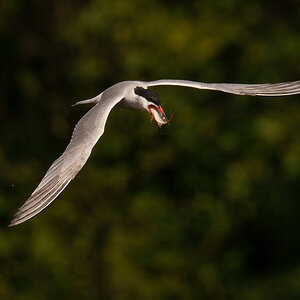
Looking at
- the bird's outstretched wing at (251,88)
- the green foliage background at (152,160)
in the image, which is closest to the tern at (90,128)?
the bird's outstretched wing at (251,88)

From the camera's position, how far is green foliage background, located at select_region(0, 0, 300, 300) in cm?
923

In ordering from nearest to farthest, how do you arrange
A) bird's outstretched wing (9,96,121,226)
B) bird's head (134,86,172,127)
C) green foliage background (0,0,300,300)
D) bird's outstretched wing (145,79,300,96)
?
bird's outstretched wing (9,96,121,226) → bird's head (134,86,172,127) → bird's outstretched wing (145,79,300,96) → green foliage background (0,0,300,300)

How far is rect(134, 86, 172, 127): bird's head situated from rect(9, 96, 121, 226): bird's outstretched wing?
0.48ft

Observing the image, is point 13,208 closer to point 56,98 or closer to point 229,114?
point 56,98

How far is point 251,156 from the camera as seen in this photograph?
9539mm

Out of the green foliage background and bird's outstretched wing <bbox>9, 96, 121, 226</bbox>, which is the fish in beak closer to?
bird's outstretched wing <bbox>9, 96, 121, 226</bbox>

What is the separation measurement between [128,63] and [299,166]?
1.77 metres

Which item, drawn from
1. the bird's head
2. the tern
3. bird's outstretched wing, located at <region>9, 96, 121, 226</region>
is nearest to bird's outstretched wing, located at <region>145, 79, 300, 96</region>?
the tern

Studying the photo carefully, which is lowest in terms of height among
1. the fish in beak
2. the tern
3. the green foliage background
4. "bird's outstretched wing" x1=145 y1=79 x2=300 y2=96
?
the green foliage background

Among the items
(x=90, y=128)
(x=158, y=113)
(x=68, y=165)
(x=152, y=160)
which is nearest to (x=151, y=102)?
(x=158, y=113)

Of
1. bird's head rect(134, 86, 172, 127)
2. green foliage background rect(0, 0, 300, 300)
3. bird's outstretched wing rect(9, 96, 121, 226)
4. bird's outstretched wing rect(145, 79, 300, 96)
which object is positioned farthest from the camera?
green foliage background rect(0, 0, 300, 300)

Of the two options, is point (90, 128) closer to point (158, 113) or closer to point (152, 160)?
point (158, 113)

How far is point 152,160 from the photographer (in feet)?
31.0

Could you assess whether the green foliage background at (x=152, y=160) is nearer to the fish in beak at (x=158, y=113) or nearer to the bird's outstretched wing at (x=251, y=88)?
the bird's outstretched wing at (x=251, y=88)
